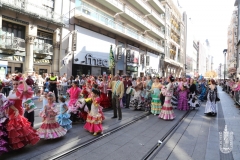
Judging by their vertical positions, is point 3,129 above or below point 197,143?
above

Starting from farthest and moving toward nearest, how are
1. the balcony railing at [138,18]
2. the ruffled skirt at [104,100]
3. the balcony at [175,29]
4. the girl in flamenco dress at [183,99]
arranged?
the balcony at [175,29], the balcony railing at [138,18], the girl in flamenco dress at [183,99], the ruffled skirt at [104,100]

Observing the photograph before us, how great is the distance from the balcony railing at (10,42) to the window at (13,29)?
246mm

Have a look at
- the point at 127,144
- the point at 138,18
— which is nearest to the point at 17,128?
the point at 127,144

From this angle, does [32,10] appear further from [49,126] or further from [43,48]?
[49,126]

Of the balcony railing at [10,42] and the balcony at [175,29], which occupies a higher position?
the balcony at [175,29]

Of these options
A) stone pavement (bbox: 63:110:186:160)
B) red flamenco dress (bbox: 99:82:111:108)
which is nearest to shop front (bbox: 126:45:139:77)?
red flamenco dress (bbox: 99:82:111:108)

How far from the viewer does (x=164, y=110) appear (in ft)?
30.3

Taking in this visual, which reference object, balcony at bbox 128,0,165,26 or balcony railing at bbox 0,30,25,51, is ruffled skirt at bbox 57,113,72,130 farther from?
balcony at bbox 128,0,165,26

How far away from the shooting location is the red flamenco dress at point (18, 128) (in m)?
4.64

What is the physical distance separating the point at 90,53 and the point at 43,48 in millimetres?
6296

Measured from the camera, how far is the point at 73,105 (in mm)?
7805

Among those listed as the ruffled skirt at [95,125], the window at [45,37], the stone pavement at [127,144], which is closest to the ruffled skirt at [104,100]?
the stone pavement at [127,144]

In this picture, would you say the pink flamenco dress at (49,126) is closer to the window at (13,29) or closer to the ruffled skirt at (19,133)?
the ruffled skirt at (19,133)

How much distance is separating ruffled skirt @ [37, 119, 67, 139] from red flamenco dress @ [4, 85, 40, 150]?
16.4 inches
